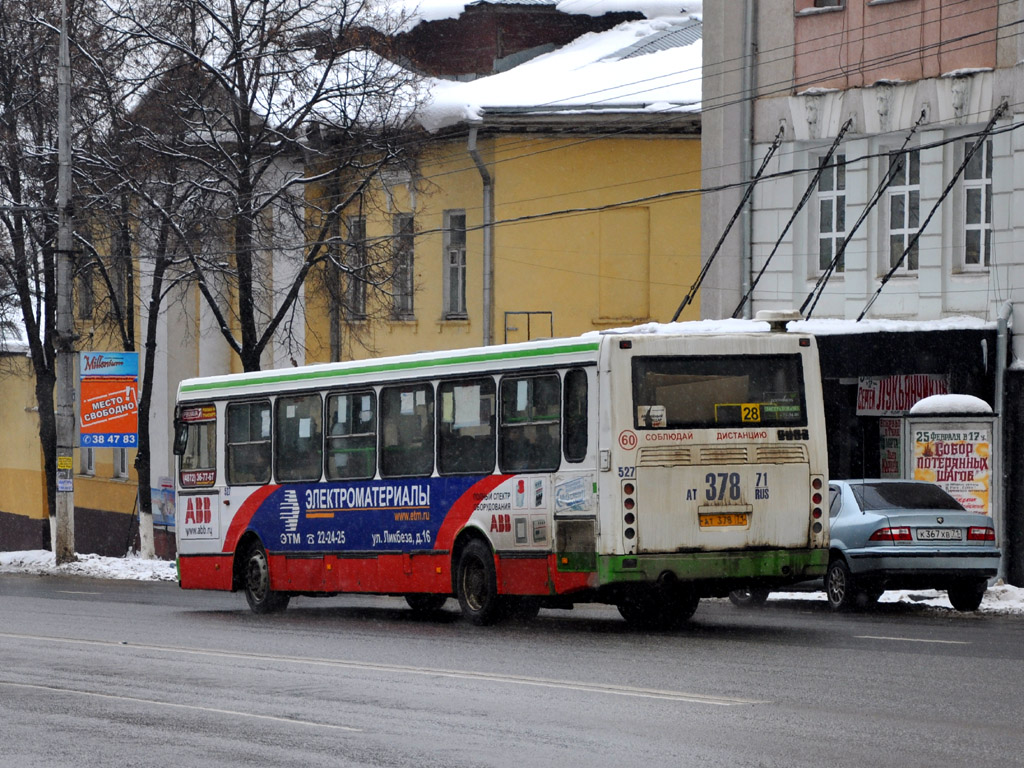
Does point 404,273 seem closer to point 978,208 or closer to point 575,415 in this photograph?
point 978,208

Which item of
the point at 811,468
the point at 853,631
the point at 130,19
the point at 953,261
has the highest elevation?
the point at 130,19

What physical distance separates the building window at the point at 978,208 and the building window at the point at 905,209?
Answer: 0.79 m

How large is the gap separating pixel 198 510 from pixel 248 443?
4.91 ft


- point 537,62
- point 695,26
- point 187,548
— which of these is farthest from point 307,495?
point 695,26

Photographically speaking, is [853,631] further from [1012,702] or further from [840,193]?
[840,193]

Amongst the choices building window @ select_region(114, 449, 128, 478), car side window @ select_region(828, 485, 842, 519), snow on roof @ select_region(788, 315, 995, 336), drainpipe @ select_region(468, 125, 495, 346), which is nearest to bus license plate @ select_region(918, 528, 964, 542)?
car side window @ select_region(828, 485, 842, 519)

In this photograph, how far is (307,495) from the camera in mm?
20422

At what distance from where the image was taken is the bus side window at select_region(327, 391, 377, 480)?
63.6 ft

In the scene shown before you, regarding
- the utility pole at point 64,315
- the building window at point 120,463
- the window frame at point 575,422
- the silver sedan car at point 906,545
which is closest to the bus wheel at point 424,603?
the silver sedan car at point 906,545

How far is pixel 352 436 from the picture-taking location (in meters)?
19.7

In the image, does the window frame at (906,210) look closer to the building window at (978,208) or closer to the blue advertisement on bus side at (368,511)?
the building window at (978,208)

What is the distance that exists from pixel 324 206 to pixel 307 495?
15.5 meters

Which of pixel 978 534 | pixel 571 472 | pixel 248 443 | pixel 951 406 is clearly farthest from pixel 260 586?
pixel 951 406

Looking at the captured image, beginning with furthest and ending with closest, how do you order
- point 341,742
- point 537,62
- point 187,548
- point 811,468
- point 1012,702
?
point 537,62 → point 187,548 → point 811,468 → point 1012,702 → point 341,742
